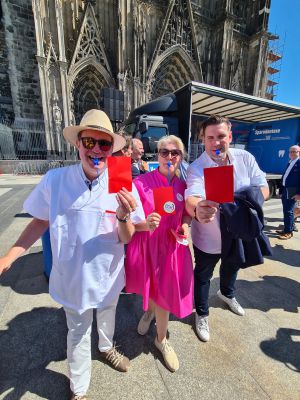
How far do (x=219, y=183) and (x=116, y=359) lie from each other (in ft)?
5.61

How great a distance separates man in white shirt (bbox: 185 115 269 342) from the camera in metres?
1.58

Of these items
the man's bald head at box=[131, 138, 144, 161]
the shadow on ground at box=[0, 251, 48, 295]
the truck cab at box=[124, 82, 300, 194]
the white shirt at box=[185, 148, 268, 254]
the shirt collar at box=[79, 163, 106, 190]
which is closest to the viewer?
the shirt collar at box=[79, 163, 106, 190]

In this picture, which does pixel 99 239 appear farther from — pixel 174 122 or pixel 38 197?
pixel 174 122

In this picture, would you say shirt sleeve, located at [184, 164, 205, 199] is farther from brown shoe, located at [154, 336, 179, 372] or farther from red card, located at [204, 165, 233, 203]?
brown shoe, located at [154, 336, 179, 372]

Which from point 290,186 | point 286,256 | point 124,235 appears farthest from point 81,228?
point 290,186

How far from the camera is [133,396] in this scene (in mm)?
1592

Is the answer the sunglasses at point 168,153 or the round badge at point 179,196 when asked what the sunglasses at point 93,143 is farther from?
the round badge at point 179,196

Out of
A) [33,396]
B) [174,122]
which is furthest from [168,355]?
[174,122]

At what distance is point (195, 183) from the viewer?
1.64 metres

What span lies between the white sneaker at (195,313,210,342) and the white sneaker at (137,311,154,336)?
1.56 ft

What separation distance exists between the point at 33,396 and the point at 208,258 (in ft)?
5.73

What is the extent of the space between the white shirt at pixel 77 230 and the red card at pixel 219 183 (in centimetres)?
62

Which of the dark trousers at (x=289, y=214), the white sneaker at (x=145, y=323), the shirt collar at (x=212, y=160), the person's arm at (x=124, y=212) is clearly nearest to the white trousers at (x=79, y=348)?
the person's arm at (x=124, y=212)

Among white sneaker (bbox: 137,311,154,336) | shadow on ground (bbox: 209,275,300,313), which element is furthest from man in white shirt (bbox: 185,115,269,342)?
shadow on ground (bbox: 209,275,300,313)
